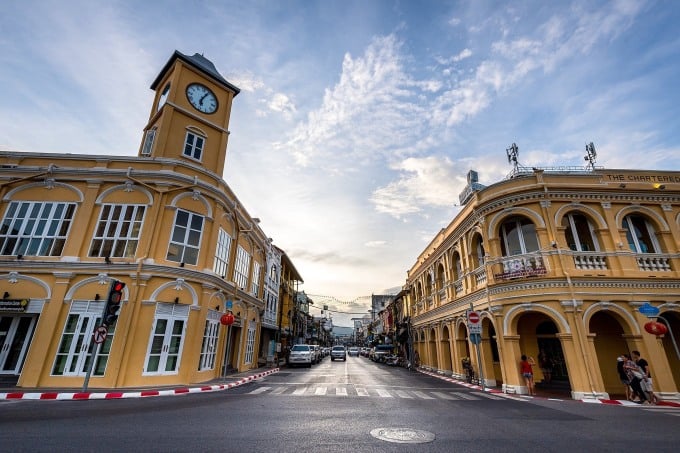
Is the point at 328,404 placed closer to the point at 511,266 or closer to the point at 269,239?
the point at 511,266

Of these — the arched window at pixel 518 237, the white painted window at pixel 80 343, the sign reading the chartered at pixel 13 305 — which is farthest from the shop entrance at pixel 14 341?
the arched window at pixel 518 237

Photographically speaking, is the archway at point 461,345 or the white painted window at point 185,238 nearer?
the white painted window at point 185,238

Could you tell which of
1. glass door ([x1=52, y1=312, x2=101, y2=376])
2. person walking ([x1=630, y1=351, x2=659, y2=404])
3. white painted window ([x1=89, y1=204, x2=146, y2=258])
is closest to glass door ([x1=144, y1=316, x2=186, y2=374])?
glass door ([x1=52, y1=312, x2=101, y2=376])

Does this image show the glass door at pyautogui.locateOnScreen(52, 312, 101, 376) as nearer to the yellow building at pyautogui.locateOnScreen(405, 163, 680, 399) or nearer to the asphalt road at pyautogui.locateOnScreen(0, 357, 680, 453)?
the asphalt road at pyautogui.locateOnScreen(0, 357, 680, 453)

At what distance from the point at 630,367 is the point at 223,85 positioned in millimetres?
24619

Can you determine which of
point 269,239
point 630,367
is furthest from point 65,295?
point 630,367

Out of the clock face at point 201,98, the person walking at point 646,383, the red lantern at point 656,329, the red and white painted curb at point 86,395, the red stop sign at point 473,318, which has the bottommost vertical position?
the red and white painted curb at point 86,395

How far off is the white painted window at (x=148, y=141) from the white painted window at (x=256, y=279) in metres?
10.5

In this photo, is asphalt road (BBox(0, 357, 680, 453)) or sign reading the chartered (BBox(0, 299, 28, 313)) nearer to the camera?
asphalt road (BBox(0, 357, 680, 453))

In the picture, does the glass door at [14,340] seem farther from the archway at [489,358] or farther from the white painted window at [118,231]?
the archway at [489,358]

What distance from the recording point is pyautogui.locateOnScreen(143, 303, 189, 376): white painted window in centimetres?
1291

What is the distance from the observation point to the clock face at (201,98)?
58.2 feet

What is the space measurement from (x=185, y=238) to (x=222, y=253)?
283 cm

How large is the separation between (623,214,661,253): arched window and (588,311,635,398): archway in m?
3.64
